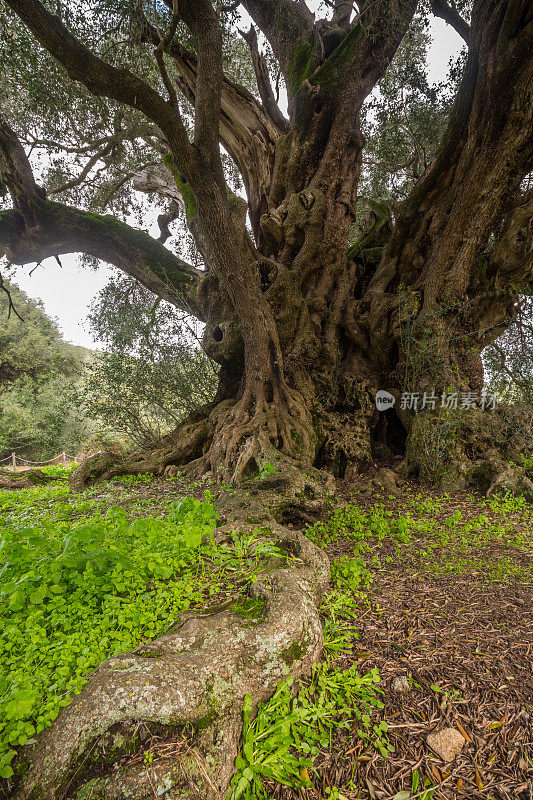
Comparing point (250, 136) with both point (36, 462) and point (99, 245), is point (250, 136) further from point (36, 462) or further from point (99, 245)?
point (36, 462)

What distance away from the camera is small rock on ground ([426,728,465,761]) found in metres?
1.57

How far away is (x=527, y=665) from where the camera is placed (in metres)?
2.05

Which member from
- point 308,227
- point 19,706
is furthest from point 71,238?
point 19,706

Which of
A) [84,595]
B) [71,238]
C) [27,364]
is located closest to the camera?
[84,595]

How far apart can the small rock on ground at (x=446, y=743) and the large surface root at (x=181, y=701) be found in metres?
0.62

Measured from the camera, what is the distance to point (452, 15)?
5.92 meters

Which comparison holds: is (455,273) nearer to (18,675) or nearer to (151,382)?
(151,382)

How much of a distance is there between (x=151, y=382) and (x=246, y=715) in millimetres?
6418

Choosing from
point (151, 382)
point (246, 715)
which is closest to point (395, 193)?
point (151, 382)

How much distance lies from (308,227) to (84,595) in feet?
20.7

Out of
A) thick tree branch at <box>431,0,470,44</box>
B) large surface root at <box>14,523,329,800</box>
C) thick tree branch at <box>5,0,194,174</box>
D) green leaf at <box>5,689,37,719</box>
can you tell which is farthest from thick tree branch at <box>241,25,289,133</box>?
green leaf at <box>5,689,37,719</box>

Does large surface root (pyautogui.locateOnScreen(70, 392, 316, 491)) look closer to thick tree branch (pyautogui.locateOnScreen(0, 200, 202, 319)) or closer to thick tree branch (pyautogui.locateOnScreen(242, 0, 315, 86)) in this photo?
thick tree branch (pyautogui.locateOnScreen(0, 200, 202, 319))

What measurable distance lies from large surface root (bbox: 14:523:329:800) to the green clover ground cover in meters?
0.12

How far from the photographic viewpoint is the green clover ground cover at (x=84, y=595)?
145 cm
